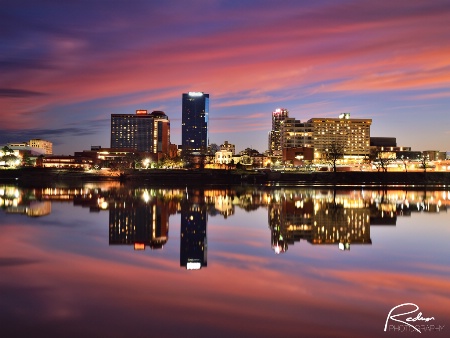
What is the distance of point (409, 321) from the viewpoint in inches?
358

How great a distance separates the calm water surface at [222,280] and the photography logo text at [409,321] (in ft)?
0.08

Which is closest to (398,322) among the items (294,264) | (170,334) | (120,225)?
(170,334)

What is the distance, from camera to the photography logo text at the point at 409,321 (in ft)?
28.2

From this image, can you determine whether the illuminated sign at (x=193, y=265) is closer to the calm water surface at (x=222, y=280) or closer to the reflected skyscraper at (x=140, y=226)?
the calm water surface at (x=222, y=280)

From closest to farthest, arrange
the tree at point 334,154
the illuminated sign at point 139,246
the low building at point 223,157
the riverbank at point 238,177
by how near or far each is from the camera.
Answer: the illuminated sign at point 139,246 < the riverbank at point 238,177 < the tree at point 334,154 < the low building at point 223,157

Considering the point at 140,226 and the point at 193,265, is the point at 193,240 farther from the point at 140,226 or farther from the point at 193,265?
the point at 140,226

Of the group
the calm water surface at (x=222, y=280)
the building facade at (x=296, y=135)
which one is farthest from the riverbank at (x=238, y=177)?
the building facade at (x=296, y=135)

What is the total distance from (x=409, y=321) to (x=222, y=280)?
474cm

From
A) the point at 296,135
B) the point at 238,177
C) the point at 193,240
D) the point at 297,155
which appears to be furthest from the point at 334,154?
the point at 193,240

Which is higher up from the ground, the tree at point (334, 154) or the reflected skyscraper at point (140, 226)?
the tree at point (334, 154)

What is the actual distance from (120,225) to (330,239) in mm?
10624

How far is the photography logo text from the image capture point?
861 centimetres

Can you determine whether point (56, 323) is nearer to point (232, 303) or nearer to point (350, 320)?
point (232, 303)

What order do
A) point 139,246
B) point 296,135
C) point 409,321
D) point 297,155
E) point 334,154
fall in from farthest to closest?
point 296,135
point 297,155
point 334,154
point 139,246
point 409,321
